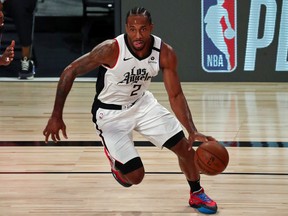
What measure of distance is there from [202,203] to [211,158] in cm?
50

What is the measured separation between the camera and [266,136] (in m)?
7.76

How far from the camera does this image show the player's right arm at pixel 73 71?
16.4 ft

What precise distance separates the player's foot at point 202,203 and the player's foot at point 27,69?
19.5 ft

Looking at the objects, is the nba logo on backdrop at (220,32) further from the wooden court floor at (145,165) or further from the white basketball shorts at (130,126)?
the white basketball shorts at (130,126)

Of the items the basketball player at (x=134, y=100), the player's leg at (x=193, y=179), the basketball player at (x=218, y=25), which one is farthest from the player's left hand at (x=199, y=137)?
the basketball player at (x=218, y=25)

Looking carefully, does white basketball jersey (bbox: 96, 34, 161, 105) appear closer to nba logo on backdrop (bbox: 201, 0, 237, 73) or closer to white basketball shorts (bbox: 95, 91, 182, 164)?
white basketball shorts (bbox: 95, 91, 182, 164)

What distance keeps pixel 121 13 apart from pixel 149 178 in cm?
500

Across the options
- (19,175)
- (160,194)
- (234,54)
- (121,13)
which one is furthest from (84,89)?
(160,194)

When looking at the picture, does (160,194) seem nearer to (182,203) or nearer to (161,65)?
(182,203)

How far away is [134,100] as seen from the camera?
18.1 feet

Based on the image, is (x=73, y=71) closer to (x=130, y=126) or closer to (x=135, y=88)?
(x=135, y=88)

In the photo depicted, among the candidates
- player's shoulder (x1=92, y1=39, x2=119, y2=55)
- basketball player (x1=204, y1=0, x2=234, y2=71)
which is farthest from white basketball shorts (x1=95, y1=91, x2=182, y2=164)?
basketball player (x1=204, y1=0, x2=234, y2=71)

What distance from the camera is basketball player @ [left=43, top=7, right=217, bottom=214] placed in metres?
5.19

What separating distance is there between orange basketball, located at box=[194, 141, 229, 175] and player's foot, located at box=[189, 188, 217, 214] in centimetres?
38
